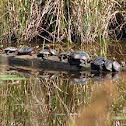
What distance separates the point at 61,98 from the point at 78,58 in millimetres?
1545

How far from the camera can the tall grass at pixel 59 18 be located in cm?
784

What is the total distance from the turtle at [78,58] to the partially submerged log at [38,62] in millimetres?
83

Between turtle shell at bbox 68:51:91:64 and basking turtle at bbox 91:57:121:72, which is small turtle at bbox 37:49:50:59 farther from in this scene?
basking turtle at bbox 91:57:121:72

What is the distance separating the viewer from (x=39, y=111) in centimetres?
348

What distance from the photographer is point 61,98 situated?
155 inches

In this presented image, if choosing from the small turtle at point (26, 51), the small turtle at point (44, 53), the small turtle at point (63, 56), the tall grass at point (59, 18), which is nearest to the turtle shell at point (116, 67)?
the small turtle at point (63, 56)

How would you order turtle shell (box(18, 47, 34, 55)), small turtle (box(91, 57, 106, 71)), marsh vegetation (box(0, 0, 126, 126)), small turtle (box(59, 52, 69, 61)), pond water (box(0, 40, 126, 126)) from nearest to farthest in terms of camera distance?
pond water (box(0, 40, 126, 126))
marsh vegetation (box(0, 0, 126, 126))
small turtle (box(91, 57, 106, 71))
small turtle (box(59, 52, 69, 61))
turtle shell (box(18, 47, 34, 55))

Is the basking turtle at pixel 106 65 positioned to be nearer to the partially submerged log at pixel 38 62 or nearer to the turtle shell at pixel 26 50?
the partially submerged log at pixel 38 62

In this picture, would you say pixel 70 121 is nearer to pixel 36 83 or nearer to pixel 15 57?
pixel 36 83

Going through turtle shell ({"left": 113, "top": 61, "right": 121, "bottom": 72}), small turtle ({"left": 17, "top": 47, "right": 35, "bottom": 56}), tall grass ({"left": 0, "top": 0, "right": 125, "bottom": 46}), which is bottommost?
turtle shell ({"left": 113, "top": 61, "right": 121, "bottom": 72})

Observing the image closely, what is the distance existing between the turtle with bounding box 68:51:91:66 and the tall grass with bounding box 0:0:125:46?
2338mm

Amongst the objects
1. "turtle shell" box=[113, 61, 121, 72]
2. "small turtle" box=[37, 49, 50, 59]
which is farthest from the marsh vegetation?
"small turtle" box=[37, 49, 50, 59]

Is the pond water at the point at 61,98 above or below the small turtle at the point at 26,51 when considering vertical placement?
below

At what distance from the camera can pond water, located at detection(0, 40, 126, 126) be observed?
10.6ft
